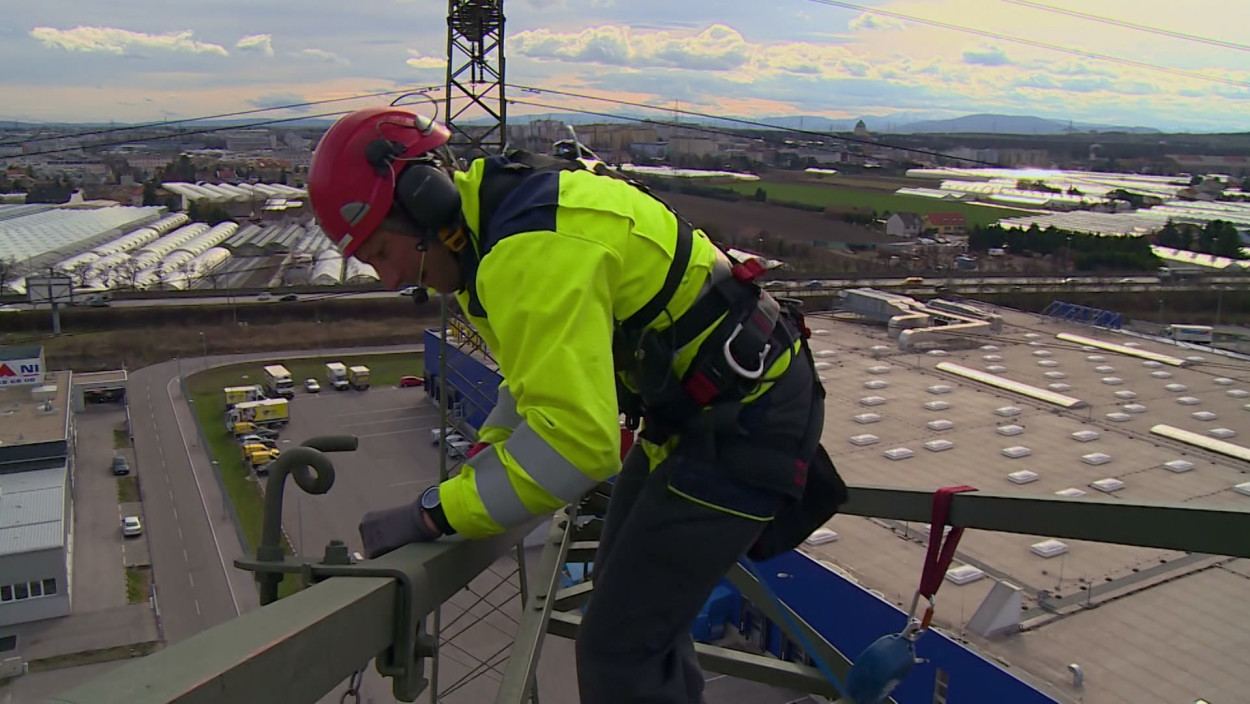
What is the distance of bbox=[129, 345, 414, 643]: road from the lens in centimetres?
1022

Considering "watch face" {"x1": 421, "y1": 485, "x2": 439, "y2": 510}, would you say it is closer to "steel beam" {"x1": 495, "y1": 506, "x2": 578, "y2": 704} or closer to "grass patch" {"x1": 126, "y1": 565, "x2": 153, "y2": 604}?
"steel beam" {"x1": 495, "y1": 506, "x2": 578, "y2": 704}

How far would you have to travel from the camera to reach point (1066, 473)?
10055 millimetres

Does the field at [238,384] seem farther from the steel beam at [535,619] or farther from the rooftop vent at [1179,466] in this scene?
the rooftop vent at [1179,466]

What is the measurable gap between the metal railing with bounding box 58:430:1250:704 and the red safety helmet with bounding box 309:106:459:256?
374 mm

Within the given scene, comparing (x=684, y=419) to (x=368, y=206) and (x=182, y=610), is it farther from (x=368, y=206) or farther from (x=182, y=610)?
(x=182, y=610)

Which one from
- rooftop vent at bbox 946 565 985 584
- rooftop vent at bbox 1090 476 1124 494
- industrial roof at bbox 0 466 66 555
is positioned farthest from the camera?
industrial roof at bbox 0 466 66 555

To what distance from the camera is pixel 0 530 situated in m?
10.7

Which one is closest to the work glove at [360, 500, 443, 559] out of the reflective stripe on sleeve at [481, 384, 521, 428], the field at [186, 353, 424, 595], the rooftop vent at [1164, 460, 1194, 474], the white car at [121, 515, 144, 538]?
the reflective stripe on sleeve at [481, 384, 521, 428]

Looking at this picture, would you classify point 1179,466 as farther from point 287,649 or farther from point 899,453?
point 287,649

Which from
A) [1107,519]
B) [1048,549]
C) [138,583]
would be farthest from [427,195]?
[138,583]

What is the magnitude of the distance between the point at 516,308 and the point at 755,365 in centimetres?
51

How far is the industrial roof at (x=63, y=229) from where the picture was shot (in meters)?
33.6

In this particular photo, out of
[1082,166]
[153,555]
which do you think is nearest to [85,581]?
[153,555]

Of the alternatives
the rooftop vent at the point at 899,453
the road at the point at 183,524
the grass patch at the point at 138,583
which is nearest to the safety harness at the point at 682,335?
the road at the point at 183,524
